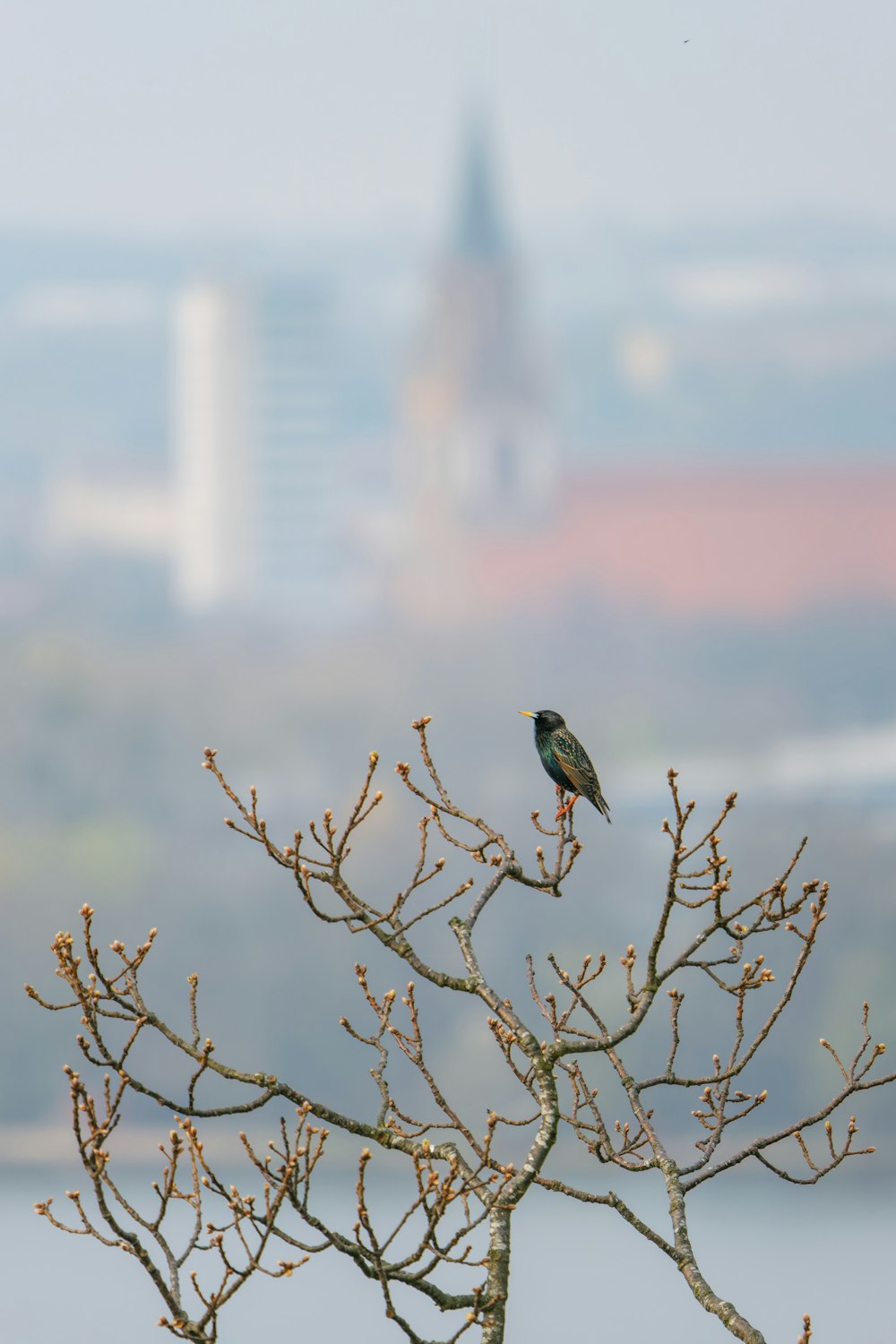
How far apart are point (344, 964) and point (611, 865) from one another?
638 cm

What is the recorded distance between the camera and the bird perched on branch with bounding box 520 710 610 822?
576cm

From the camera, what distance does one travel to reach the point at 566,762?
5844 mm

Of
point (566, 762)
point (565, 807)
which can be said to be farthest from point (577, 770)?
point (565, 807)

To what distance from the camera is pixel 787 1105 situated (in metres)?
38.0

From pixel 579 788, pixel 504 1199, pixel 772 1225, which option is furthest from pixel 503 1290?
pixel 772 1225

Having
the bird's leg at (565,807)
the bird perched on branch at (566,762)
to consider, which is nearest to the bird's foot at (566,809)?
the bird's leg at (565,807)

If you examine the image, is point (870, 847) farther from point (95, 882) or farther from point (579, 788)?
point (579, 788)

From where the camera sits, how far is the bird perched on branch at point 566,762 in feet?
18.9

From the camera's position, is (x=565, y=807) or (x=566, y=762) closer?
(x=565, y=807)

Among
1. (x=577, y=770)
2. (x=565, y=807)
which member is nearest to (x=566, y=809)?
(x=565, y=807)

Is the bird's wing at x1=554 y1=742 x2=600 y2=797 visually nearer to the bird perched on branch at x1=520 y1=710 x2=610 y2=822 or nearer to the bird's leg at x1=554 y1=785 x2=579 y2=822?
the bird perched on branch at x1=520 y1=710 x2=610 y2=822

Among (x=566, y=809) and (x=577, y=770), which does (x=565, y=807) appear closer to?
(x=566, y=809)

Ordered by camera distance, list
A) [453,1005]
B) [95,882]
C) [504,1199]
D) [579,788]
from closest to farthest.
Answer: [504,1199] < [579,788] < [453,1005] < [95,882]

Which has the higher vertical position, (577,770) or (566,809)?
(577,770)
